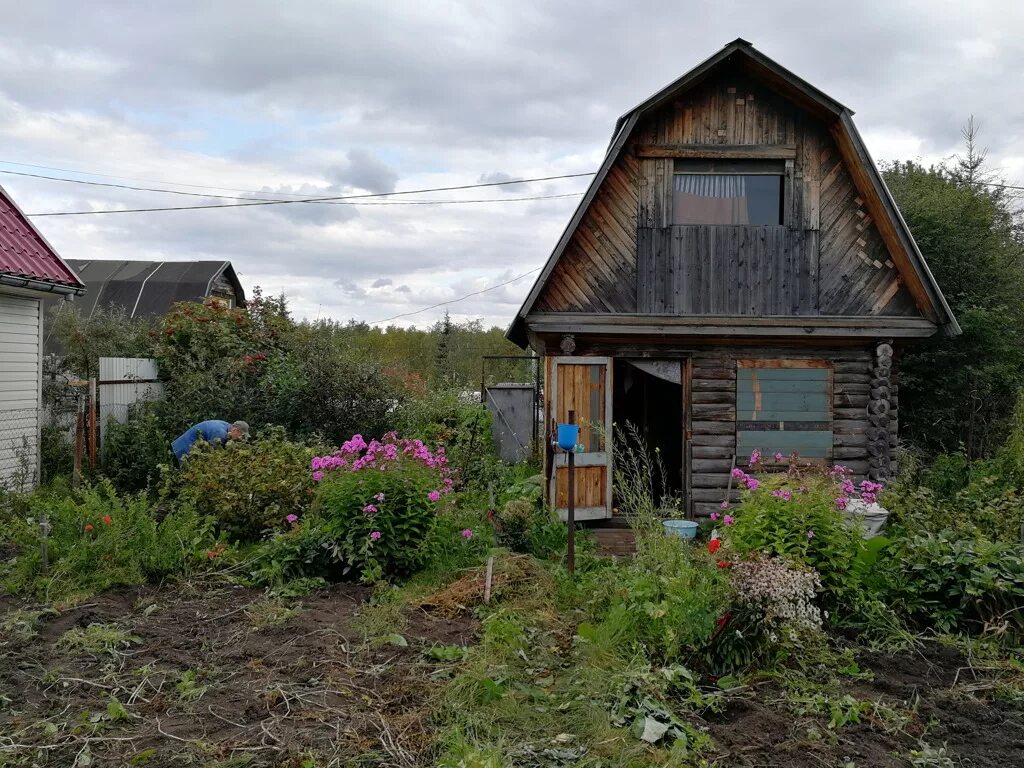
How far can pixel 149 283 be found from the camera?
2722 centimetres

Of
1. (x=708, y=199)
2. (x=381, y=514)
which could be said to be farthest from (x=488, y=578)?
(x=708, y=199)

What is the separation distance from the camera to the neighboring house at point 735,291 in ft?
31.1

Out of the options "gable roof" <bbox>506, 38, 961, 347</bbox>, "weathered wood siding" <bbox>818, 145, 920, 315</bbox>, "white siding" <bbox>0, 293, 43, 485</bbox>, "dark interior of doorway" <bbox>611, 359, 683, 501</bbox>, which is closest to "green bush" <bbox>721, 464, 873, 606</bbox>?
"gable roof" <bbox>506, 38, 961, 347</bbox>

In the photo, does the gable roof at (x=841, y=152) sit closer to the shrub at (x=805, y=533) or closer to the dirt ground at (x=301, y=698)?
the shrub at (x=805, y=533)

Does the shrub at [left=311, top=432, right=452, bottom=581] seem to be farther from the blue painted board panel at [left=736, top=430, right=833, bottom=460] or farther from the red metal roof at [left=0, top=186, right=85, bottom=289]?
the red metal roof at [left=0, top=186, right=85, bottom=289]

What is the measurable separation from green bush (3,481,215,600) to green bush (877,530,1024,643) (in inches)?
240

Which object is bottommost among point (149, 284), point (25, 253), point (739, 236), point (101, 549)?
point (101, 549)

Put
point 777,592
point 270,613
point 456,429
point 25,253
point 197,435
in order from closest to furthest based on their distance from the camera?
point 777,592 < point 270,613 < point 197,435 < point 25,253 < point 456,429

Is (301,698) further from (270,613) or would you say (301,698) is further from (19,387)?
(19,387)

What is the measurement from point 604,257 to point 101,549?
634 centimetres

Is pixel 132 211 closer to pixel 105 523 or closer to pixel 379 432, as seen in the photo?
pixel 379 432

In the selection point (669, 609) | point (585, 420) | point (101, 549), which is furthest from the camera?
point (585, 420)

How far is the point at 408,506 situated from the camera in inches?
275

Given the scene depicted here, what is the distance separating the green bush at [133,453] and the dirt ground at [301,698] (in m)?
5.18
